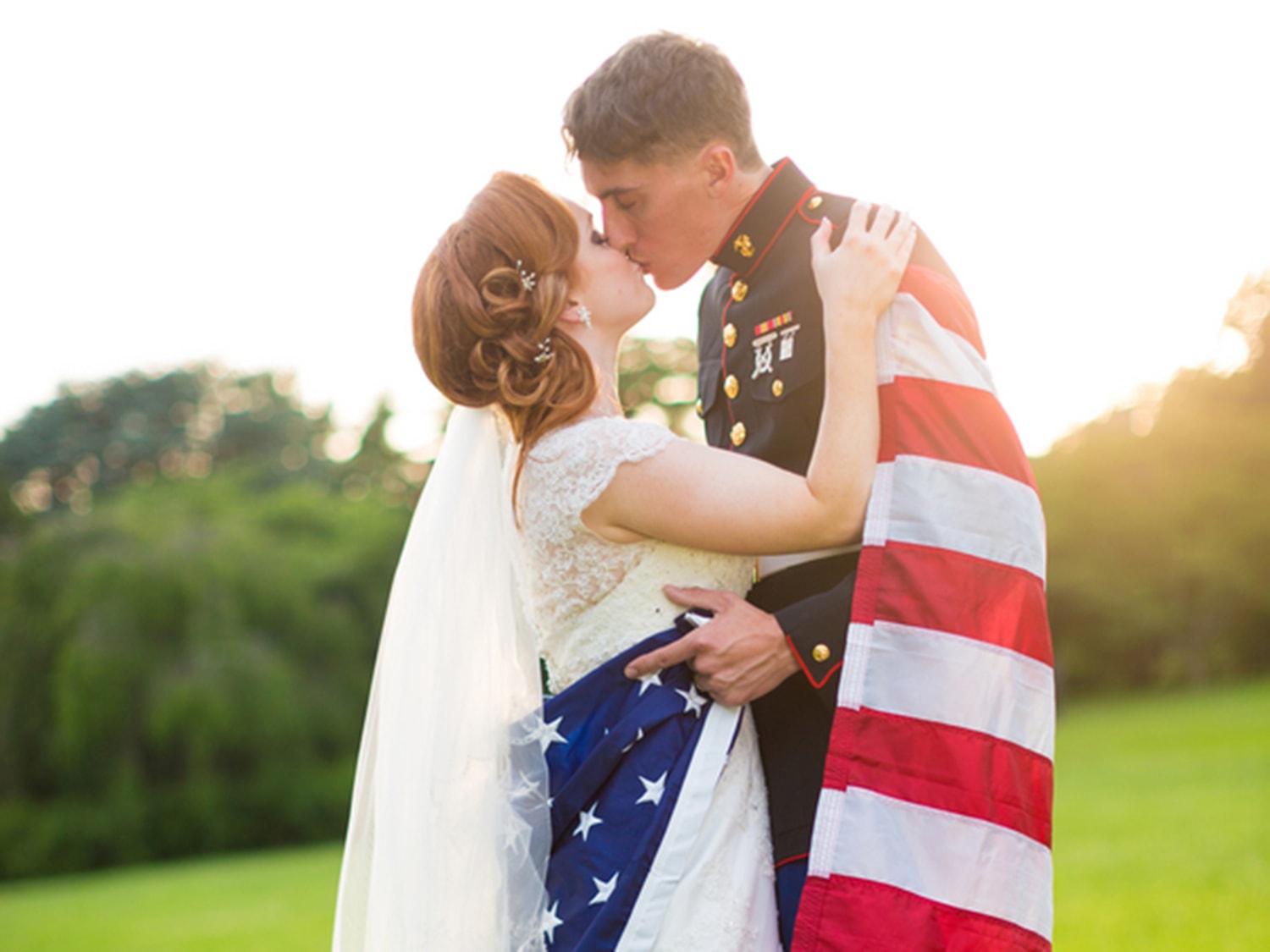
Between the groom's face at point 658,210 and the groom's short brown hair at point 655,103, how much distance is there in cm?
3

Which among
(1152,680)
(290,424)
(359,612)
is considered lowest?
(1152,680)

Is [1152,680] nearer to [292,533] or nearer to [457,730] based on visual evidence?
[292,533]

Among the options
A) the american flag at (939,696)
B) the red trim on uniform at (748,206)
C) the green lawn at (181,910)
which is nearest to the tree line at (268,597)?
the green lawn at (181,910)

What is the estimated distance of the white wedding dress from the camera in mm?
2217

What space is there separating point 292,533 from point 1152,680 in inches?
1095

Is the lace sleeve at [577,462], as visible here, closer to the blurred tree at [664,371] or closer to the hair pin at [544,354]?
the hair pin at [544,354]

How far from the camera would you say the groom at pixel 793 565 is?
2090mm

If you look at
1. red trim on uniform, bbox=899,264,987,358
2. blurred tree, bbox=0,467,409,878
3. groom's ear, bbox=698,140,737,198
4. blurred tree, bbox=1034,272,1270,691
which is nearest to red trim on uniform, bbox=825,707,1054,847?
red trim on uniform, bbox=899,264,987,358

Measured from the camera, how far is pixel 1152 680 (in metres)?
38.8

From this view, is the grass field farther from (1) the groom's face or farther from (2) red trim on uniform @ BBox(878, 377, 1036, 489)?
(1) the groom's face

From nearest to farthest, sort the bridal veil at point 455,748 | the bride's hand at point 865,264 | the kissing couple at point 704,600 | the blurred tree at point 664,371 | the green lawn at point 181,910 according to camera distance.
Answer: the kissing couple at point 704,600
the bride's hand at point 865,264
the bridal veil at point 455,748
the green lawn at point 181,910
the blurred tree at point 664,371

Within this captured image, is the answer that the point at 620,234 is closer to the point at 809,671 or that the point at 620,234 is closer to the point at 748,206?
the point at 748,206

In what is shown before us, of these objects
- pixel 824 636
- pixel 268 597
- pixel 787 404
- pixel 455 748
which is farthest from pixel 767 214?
pixel 268 597

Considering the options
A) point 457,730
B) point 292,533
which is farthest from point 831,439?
point 292,533
